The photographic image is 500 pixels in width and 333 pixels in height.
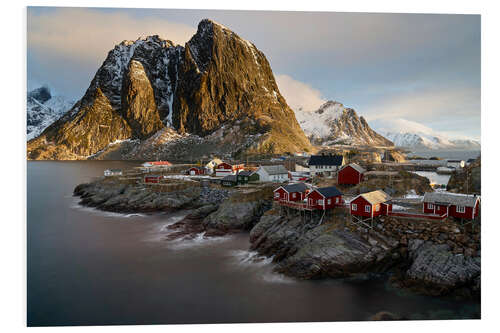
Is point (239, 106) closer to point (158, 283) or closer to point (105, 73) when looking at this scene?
point (105, 73)

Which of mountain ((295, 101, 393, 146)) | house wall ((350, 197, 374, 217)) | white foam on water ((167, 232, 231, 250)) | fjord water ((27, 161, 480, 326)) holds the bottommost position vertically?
fjord water ((27, 161, 480, 326))

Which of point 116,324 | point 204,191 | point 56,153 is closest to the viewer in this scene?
point 116,324

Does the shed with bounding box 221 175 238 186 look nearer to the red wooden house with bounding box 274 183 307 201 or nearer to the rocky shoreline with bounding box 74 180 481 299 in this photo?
the rocky shoreline with bounding box 74 180 481 299

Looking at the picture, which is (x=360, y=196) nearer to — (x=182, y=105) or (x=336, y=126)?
(x=182, y=105)

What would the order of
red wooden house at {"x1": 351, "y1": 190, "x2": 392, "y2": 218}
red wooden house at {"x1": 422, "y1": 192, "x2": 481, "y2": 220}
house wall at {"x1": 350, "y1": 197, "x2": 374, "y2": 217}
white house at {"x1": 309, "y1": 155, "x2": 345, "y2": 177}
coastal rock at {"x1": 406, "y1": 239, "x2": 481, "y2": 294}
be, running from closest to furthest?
coastal rock at {"x1": 406, "y1": 239, "x2": 481, "y2": 294} < red wooden house at {"x1": 422, "y1": 192, "x2": 481, "y2": 220} < red wooden house at {"x1": 351, "y1": 190, "x2": 392, "y2": 218} < house wall at {"x1": 350, "y1": 197, "x2": 374, "y2": 217} < white house at {"x1": 309, "y1": 155, "x2": 345, "y2": 177}

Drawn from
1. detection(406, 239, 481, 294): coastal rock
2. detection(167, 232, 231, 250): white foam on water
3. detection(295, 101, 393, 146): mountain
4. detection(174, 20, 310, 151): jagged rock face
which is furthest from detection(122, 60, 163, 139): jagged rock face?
detection(406, 239, 481, 294): coastal rock

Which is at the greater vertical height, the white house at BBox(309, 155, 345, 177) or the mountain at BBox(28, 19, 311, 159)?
the mountain at BBox(28, 19, 311, 159)

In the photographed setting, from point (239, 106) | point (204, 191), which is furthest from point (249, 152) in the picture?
point (204, 191)
